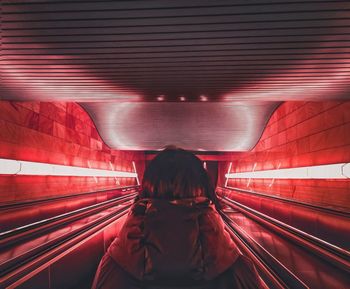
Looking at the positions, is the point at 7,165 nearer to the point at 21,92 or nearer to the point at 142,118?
the point at 21,92

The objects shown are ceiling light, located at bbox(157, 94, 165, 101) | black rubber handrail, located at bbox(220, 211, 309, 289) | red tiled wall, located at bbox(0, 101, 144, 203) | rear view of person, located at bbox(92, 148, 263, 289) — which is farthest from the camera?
ceiling light, located at bbox(157, 94, 165, 101)

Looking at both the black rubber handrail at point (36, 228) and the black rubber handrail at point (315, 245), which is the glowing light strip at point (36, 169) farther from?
the black rubber handrail at point (315, 245)

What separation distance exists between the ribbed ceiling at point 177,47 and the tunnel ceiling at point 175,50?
0.01 meters

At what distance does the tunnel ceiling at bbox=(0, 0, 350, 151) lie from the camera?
2.59 metres

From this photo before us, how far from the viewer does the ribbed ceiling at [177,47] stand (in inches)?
102

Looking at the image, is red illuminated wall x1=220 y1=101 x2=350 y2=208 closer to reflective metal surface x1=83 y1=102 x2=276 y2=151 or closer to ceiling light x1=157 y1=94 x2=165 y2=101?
reflective metal surface x1=83 y1=102 x2=276 y2=151

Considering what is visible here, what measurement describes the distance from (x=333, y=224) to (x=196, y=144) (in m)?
9.07

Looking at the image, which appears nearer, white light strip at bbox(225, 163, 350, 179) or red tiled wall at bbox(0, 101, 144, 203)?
white light strip at bbox(225, 163, 350, 179)

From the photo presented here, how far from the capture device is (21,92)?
4.70 m

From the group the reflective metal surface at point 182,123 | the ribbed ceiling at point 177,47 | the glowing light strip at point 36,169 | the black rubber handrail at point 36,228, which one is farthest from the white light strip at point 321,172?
the glowing light strip at point 36,169

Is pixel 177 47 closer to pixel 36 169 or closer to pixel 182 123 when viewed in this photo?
pixel 36 169

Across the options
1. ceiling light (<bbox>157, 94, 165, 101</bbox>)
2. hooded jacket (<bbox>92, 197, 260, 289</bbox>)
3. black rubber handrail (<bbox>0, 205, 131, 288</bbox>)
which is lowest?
black rubber handrail (<bbox>0, 205, 131, 288</bbox>)

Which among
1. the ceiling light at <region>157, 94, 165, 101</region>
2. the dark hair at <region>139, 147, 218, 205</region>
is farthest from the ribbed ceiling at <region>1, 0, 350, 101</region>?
the dark hair at <region>139, 147, 218, 205</region>

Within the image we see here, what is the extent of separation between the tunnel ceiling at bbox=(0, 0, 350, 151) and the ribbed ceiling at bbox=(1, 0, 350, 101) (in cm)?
1
